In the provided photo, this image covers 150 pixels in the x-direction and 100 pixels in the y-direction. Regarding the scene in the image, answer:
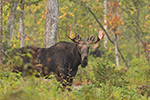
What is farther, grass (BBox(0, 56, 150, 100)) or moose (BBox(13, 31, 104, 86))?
moose (BBox(13, 31, 104, 86))

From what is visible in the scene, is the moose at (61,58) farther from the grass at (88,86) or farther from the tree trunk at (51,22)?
the tree trunk at (51,22)

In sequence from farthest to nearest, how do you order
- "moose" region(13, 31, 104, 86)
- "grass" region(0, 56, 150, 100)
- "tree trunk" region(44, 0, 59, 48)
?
"tree trunk" region(44, 0, 59, 48) → "moose" region(13, 31, 104, 86) → "grass" region(0, 56, 150, 100)

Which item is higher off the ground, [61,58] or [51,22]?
[51,22]

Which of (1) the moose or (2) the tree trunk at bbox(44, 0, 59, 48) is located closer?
(1) the moose

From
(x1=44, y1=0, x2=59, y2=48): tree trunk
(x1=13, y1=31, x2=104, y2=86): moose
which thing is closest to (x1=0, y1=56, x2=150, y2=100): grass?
(x1=13, y1=31, x2=104, y2=86): moose

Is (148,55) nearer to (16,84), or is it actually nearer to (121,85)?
(121,85)

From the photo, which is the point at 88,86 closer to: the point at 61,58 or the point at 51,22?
the point at 61,58

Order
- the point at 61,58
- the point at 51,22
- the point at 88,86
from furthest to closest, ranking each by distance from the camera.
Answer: the point at 51,22 < the point at 61,58 < the point at 88,86

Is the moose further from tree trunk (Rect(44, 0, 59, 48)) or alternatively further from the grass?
tree trunk (Rect(44, 0, 59, 48))

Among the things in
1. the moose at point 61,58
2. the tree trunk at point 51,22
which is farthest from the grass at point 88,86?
the tree trunk at point 51,22

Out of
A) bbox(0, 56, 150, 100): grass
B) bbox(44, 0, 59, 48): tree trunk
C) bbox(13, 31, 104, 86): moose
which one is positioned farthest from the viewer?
bbox(44, 0, 59, 48): tree trunk

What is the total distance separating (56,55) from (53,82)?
3.28 m

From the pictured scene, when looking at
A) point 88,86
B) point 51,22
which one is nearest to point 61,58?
point 51,22

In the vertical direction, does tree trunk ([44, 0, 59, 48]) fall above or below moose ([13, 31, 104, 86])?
above
